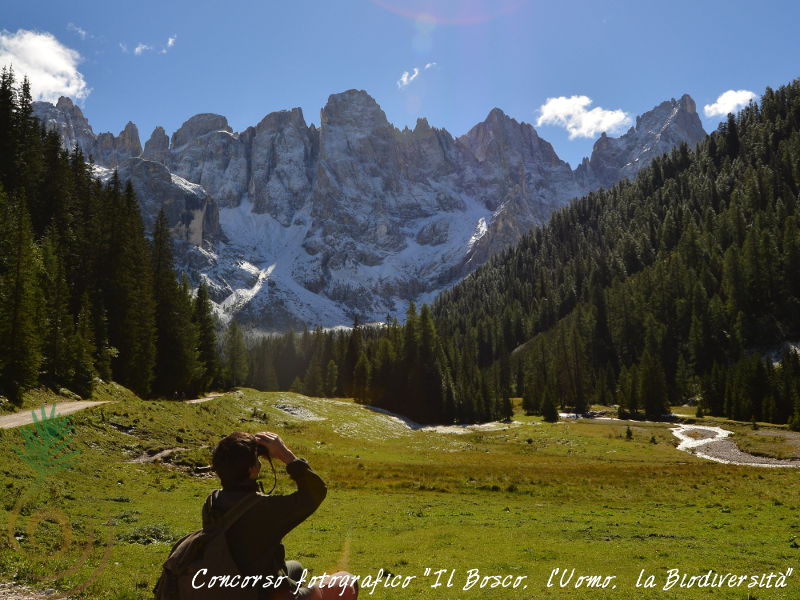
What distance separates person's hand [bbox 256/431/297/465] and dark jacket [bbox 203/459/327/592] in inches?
6.2

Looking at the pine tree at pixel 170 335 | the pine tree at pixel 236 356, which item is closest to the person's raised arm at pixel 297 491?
the pine tree at pixel 170 335

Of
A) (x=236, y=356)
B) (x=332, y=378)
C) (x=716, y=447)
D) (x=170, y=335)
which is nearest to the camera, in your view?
(x=716, y=447)

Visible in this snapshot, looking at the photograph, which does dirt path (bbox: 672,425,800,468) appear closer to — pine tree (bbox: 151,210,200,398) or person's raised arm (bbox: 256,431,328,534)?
person's raised arm (bbox: 256,431,328,534)

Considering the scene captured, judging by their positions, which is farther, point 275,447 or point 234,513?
point 275,447

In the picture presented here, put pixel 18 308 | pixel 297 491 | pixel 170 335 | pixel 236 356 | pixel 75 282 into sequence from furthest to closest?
pixel 236 356
pixel 170 335
pixel 75 282
pixel 18 308
pixel 297 491

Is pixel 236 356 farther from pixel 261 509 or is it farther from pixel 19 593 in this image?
pixel 261 509

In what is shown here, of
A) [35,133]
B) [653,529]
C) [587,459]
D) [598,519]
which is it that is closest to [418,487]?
[598,519]

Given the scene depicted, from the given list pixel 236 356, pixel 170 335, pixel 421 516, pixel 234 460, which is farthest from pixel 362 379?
pixel 234 460

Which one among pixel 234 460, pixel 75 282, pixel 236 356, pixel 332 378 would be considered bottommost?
pixel 332 378

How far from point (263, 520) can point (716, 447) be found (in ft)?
239

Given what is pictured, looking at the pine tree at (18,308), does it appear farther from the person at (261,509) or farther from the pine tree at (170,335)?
the person at (261,509)

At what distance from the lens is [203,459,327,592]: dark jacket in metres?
4.61

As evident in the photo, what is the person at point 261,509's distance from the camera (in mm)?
4617

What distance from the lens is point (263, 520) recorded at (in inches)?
184
